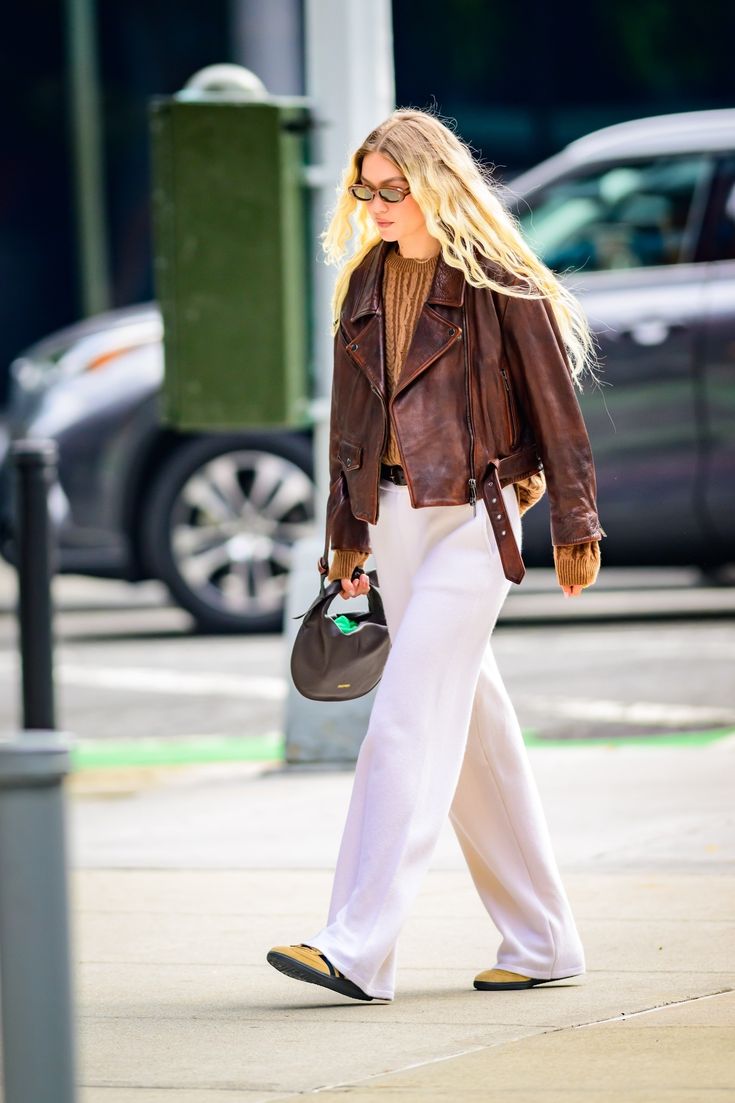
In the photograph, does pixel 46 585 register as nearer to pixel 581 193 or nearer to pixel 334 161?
pixel 334 161

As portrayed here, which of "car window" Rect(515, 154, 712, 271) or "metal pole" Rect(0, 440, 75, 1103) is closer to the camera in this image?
"metal pole" Rect(0, 440, 75, 1103)

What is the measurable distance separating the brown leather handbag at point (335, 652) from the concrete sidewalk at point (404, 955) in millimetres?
599

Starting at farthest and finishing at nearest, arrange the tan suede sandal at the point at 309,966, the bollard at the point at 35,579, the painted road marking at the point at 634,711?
the painted road marking at the point at 634,711
the tan suede sandal at the point at 309,966
the bollard at the point at 35,579

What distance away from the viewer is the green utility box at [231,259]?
25.4ft

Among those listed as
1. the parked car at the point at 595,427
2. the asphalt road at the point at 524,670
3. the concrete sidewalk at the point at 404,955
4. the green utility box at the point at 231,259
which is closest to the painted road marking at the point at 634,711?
the asphalt road at the point at 524,670

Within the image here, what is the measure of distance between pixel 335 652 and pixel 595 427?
5.25 m

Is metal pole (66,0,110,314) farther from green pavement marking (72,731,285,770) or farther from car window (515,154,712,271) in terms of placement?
green pavement marking (72,731,285,770)

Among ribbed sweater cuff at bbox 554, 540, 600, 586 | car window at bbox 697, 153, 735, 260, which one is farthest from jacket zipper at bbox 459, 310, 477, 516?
car window at bbox 697, 153, 735, 260

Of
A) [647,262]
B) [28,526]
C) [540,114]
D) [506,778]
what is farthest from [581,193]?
[28,526]

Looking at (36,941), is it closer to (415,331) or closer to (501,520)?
(501,520)

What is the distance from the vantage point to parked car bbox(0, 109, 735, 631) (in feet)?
33.1

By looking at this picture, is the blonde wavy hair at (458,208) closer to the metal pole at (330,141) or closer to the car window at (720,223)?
the metal pole at (330,141)

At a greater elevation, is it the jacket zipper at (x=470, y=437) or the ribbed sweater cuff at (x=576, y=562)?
the jacket zipper at (x=470, y=437)

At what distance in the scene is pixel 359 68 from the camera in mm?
7730
